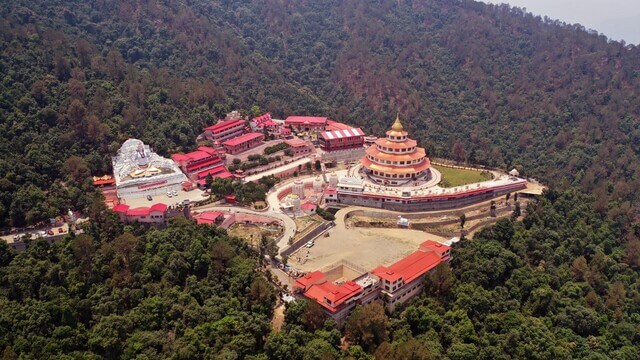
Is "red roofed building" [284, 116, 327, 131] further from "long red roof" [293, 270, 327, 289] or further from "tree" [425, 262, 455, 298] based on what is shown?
"tree" [425, 262, 455, 298]

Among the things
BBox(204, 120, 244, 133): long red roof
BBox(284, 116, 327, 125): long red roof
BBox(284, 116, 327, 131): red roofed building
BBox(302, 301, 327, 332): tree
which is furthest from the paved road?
BBox(284, 116, 327, 125): long red roof

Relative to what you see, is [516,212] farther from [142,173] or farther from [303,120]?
[142,173]

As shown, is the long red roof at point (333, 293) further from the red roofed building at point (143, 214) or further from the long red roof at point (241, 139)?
the long red roof at point (241, 139)

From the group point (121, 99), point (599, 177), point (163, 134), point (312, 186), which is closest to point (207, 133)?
point (163, 134)

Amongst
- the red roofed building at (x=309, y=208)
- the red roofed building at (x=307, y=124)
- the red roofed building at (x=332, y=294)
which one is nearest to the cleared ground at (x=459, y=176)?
the red roofed building at (x=309, y=208)

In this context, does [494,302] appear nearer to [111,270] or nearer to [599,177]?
[111,270]

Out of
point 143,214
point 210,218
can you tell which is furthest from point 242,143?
point 143,214
